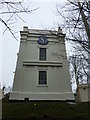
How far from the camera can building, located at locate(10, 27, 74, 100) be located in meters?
19.0

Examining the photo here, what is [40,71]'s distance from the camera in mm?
20391

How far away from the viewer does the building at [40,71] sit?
1900 cm

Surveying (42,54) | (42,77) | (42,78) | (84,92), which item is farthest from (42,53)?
(84,92)

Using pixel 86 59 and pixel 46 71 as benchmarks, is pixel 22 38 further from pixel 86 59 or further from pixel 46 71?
pixel 86 59

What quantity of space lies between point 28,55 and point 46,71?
2.70m

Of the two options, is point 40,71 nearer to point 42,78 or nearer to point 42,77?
point 42,77

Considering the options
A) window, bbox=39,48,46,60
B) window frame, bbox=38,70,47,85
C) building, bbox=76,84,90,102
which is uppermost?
window, bbox=39,48,46,60

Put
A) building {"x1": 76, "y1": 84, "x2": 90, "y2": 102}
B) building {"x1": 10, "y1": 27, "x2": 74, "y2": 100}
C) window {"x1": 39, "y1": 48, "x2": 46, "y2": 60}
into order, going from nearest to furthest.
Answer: building {"x1": 10, "y1": 27, "x2": 74, "y2": 100}, building {"x1": 76, "y1": 84, "x2": 90, "y2": 102}, window {"x1": 39, "y1": 48, "x2": 46, "y2": 60}

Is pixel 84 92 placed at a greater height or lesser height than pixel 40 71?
lesser

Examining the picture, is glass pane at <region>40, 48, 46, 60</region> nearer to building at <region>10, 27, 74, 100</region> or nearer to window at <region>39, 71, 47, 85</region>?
building at <region>10, 27, 74, 100</region>

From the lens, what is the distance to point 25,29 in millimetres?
22094

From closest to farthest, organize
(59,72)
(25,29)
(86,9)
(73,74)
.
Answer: (86,9) < (59,72) < (25,29) < (73,74)

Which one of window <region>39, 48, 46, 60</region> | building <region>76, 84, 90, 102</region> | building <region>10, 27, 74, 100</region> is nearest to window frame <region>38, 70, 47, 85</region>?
building <region>10, 27, 74, 100</region>

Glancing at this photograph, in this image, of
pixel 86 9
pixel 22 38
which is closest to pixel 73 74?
pixel 22 38
